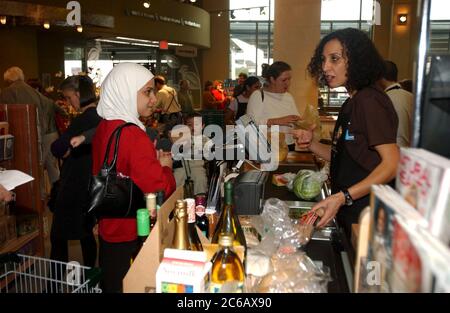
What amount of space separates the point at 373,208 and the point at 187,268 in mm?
403

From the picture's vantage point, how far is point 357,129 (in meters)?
1.76

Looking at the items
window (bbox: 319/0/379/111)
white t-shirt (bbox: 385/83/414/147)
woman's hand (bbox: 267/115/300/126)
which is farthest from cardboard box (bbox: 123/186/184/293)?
window (bbox: 319/0/379/111)

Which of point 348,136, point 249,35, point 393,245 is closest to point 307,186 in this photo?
point 348,136

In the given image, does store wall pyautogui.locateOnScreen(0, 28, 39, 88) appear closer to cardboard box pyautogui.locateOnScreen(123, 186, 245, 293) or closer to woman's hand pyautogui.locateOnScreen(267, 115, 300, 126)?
woman's hand pyautogui.locateOnScreen(267, 115, 300, 126)

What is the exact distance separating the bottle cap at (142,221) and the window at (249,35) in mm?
17283

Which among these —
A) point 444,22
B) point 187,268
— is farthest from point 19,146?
point 444,22

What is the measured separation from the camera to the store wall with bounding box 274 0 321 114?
651 centimetres

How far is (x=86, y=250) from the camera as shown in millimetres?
3152

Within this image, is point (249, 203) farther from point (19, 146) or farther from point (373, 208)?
point (19, 146)

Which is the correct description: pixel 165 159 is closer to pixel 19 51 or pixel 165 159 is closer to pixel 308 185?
pixel 308 185

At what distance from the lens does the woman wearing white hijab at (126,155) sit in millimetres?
1849

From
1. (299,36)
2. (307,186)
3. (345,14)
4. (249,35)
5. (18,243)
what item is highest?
(345,14)

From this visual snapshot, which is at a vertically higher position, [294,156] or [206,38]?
[206,38]

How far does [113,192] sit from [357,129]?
41.3 inches
